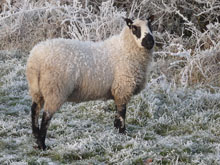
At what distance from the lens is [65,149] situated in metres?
4.49

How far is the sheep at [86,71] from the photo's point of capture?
4562 mm

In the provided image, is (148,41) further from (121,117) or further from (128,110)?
(128,110)

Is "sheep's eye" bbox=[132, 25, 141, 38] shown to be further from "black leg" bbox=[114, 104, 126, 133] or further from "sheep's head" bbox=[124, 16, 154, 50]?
"black leg" bbox=[114, 104, 126, 133]

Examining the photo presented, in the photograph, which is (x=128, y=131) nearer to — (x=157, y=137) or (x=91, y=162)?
(x=157, y=137)

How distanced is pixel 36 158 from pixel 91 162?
0.66 metres

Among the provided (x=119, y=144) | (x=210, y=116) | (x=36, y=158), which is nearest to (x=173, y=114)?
(x=210, y=116)

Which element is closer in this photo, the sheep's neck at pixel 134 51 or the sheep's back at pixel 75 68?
the sheep's back at pixel 75 68

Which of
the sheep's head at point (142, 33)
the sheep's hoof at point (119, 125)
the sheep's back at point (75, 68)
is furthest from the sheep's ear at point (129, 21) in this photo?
the sheep's hoof at point (119, 125)

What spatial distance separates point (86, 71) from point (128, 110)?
163 centimetres

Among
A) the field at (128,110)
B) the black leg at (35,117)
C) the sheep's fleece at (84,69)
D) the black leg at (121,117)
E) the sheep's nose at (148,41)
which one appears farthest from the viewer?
the black leg at (121,117)

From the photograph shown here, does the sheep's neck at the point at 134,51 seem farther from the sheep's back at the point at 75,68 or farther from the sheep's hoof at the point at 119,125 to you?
the sheep's hoof at the point at 119,125

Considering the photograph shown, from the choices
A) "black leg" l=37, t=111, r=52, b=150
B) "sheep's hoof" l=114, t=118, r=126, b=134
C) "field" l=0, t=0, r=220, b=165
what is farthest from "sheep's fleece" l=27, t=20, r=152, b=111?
"field" l=0, t=0, r=220, b=165

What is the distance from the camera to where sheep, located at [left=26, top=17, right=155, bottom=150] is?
4562 millimetres

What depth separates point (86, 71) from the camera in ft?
15.9
